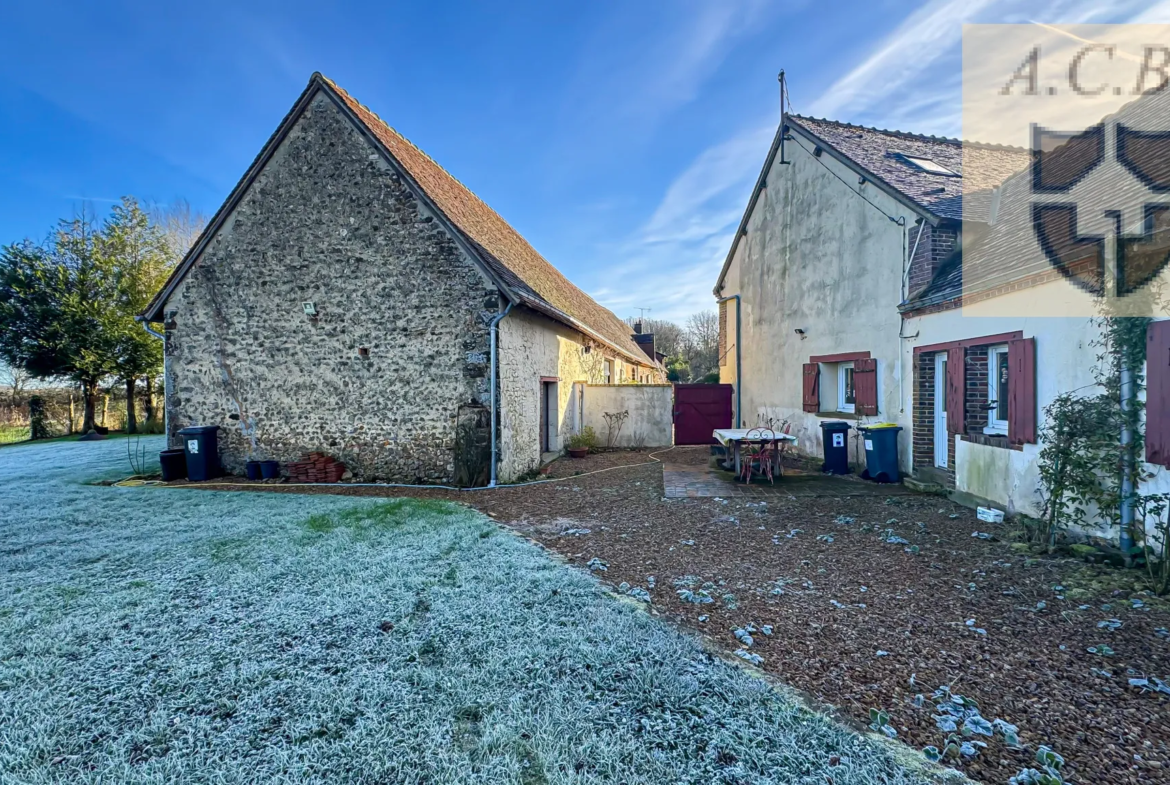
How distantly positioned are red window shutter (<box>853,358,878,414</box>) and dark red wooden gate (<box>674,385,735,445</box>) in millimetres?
5616

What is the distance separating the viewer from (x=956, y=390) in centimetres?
670

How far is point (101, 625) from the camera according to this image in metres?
3.39

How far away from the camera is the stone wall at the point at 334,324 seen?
8680 mm

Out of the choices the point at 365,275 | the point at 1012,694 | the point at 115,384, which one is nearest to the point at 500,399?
the point at 365,275

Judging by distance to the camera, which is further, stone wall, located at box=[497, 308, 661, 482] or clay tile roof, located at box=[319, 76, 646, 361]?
clay tile roof, located at box=[319, 76, 646, 361]

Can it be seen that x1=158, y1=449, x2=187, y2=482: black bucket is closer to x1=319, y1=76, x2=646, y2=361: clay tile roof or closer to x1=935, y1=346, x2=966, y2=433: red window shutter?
x1=319, y1=76, x2=646, y2=361: clay tile roof

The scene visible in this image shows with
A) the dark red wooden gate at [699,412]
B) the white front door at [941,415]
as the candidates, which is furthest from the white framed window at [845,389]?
the dark red wooden gate at [699,412]

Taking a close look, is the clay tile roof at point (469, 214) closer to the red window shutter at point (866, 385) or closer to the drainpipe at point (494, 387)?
the drainpipe at point (494, 387)

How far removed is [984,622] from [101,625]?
5.82 metres

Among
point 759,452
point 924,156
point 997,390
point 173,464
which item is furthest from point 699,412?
point 173,464

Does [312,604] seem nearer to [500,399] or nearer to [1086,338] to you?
[500,399]

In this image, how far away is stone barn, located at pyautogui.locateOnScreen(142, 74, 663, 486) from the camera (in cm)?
860

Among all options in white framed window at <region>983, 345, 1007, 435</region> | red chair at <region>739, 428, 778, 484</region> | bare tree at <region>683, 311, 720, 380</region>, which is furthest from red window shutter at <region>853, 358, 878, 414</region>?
bare tree at <region>683, 311, 720, 380</region>

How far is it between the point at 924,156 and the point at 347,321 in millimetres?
11857
